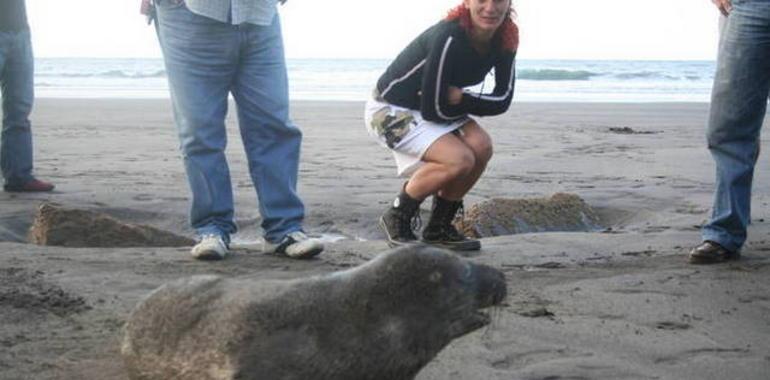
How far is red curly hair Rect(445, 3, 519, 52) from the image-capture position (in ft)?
17.6

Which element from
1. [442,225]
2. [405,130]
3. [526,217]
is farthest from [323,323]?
[526,217]

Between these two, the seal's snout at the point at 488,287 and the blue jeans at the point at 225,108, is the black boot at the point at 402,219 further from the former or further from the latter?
the seal's snout at the point at 488,287

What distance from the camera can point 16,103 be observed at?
766 cm

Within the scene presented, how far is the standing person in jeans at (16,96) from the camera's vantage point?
7.46m

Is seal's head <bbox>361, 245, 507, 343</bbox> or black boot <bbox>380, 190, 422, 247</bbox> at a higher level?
seal's head <bbox>361, 245, 507, 343</bbox>

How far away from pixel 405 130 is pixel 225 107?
0.99 metres

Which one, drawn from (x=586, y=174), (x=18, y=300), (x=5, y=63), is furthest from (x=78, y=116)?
(x=18, y=300)

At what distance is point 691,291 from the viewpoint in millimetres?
4219

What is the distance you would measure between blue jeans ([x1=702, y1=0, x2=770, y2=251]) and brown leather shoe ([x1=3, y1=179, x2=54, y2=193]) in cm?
484

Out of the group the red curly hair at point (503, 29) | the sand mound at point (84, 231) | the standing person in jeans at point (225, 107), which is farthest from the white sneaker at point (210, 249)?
the red curly hair at point (503, 29)

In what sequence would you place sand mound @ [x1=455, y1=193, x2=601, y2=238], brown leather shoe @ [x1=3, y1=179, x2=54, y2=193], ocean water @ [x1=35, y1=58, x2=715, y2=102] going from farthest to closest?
ocean water @ [x1=35, y1=58, x2=715, y2=102] < brown leather shoe @ [x1=3, y1=179, x2=54, y2=193] < sand mound @ [x1=455, y1=193, x2=601, y2=238]

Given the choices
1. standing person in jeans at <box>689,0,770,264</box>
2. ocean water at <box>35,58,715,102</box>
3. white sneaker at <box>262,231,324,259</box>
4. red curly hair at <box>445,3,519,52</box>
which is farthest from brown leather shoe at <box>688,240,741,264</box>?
ocean water at <box>35,58,715,102</box>

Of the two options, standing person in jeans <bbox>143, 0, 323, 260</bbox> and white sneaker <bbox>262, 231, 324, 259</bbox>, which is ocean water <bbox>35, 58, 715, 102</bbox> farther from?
white sneaker <bbox>262, 231, 324, 259</bbox>

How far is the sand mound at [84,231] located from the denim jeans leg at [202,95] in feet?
1.65
